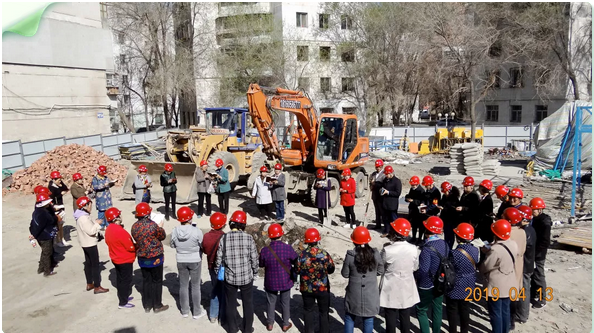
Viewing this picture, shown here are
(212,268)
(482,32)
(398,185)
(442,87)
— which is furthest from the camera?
(442,87)

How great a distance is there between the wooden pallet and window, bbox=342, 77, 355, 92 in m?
25.0

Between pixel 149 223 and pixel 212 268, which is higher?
pixel 149 223

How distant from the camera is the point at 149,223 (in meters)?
5.77

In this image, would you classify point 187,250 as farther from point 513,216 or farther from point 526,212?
point 526,212

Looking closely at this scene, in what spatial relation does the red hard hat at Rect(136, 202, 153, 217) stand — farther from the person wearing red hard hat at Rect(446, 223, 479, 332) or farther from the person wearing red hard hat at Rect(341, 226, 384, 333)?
the person wearing red hard hat at Rect(446, 223, 479, 332)

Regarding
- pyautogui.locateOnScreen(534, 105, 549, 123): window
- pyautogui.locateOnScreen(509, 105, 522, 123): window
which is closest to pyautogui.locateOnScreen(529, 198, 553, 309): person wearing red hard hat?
pyautogui.locateOnScreen(534, 105, 549, 123): window

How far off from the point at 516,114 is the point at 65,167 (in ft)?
96.6

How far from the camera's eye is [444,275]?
15.9 feet

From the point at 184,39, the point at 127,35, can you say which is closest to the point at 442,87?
the point at 184,39

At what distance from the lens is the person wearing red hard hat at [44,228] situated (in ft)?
23.2

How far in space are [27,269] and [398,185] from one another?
711 cm

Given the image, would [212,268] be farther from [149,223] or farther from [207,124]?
[207,124]

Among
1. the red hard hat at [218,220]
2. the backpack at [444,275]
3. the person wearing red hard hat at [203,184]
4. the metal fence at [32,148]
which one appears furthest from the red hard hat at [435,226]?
the metal fence at [32,148]

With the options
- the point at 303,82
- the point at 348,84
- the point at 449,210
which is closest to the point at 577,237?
the point at 449,210
